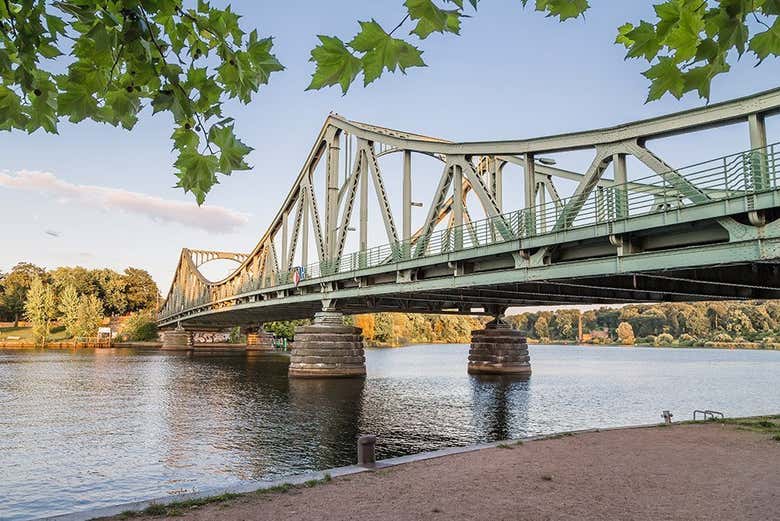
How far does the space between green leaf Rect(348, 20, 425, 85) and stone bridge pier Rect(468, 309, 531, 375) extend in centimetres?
5184

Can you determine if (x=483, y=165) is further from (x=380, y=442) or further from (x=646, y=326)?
(x=646, y=326)

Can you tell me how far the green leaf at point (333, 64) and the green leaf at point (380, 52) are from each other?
6 cm

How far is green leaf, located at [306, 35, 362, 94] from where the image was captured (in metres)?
2.91

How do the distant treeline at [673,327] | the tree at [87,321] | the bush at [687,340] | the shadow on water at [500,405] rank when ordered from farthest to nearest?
1. the bush at [687,340]
2. the distant treeline at [673,327]
3. the tree at [87,321]
4. the shadow on water at [500,405]

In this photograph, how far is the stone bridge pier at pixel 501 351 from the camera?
53.1 m

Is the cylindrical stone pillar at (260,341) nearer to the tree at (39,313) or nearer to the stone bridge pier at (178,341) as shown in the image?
the stone bridge pier at (178,341)

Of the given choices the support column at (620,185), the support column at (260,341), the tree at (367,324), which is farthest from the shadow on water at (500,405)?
the tree at (367,324)

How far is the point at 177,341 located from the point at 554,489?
116389mm

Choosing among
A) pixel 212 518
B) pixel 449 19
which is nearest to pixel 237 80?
pixel 449 19

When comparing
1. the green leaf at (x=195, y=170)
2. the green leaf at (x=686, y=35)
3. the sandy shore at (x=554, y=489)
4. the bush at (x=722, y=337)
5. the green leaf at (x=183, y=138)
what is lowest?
the sandy shore at (x=554, y=489)

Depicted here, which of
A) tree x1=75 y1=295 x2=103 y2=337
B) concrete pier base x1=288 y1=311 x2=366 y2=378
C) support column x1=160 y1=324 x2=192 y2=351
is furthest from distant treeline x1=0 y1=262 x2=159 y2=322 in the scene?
concrete pier base x1=288 y1=311 x2=366 y2=378

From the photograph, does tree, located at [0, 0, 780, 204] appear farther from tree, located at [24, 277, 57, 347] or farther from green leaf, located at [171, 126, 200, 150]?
tree, located at [24, 277, 57, 347]

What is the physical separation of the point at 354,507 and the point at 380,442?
12.0 m

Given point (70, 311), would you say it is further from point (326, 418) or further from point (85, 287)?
point (326, 418)
